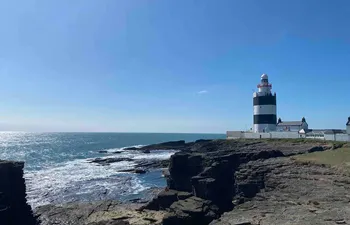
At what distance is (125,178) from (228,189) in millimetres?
22401

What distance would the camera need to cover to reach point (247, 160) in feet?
111

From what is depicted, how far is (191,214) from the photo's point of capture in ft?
71.0

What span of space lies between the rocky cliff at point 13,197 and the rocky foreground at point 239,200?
4.69 ft

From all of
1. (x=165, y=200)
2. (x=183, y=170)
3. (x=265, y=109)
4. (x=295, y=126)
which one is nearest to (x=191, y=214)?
(x=165, y=200)

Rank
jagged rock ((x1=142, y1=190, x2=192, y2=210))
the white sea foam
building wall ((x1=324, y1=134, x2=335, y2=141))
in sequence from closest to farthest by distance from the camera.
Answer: jagged rock ((x1=142, y1=190, x2=192, y2=210)), the white sea foam, building wall ((x1=324, y1=134, x2=335, y2=141))

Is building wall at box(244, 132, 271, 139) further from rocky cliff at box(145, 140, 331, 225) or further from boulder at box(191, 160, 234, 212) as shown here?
boulder at box(191, 160, 234, 212)

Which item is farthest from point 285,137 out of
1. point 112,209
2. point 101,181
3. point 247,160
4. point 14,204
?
point 14,204

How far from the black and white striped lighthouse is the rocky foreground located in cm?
3111

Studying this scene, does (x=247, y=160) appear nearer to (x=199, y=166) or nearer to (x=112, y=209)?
(x=199, y=166)

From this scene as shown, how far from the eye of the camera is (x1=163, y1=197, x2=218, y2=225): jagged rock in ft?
68.8

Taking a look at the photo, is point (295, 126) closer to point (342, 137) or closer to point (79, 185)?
point (342, 137)

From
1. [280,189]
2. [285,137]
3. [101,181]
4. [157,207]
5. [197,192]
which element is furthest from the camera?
[285,137]

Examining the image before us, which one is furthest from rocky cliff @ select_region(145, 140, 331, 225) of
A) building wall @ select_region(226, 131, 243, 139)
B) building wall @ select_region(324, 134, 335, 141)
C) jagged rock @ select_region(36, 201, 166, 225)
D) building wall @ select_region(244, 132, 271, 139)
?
building wall @ select_region(226, 131, 243, 139)

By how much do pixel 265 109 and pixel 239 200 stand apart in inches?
1648
